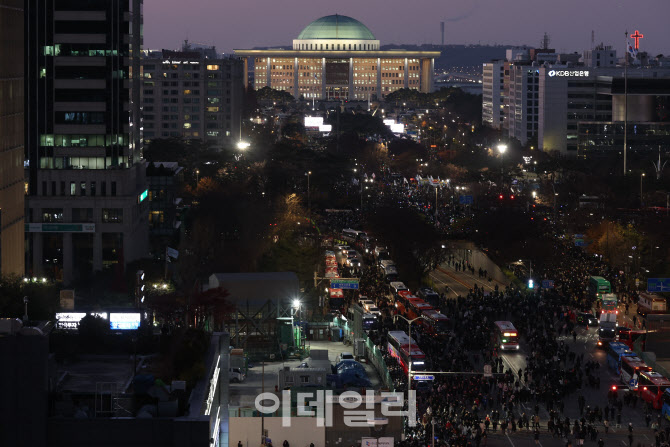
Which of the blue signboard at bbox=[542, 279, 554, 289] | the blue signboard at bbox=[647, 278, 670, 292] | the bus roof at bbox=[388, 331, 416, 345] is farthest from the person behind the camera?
the blue signboard at bbox=[542, 279, 554, 289]

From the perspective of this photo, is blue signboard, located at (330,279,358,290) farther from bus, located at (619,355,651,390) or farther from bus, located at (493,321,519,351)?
bus, located at (619,355,651,390)

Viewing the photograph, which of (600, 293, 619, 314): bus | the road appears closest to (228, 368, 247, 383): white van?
(600, 293, 619, 314): bus

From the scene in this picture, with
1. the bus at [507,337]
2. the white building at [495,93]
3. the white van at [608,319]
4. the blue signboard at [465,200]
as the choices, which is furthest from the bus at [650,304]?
the white building at [495,93]

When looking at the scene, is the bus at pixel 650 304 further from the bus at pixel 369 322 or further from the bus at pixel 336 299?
the bus at pixel 336 299

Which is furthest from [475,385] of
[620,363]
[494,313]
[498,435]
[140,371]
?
[140,371]

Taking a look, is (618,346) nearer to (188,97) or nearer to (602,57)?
(188,97)

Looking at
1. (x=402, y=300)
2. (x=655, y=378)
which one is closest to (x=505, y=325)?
(x=655, y=378)
